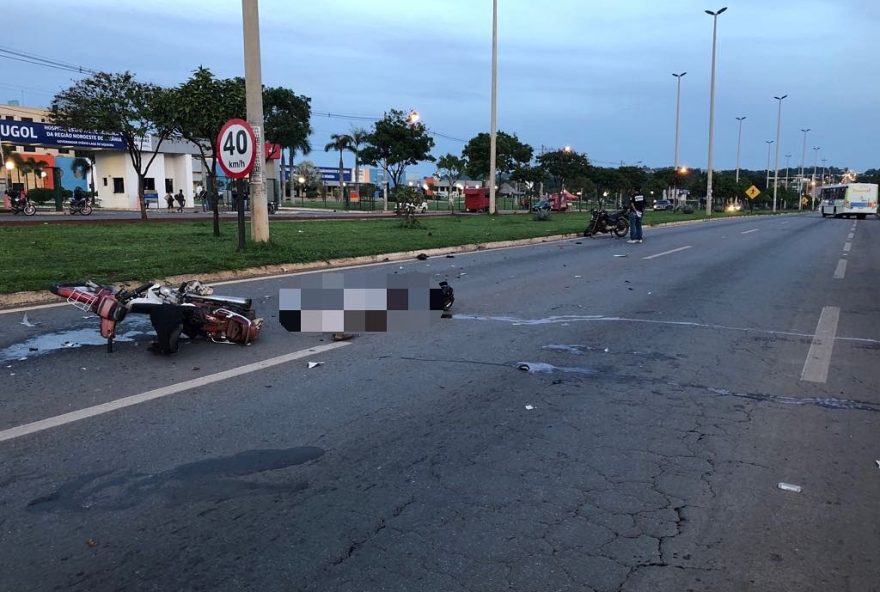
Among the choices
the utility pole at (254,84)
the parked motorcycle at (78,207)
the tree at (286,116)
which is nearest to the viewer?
the utility pole at (254,84)

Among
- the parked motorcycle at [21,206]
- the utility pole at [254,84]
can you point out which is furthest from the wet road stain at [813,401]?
the parked motorcycle at [21,206]

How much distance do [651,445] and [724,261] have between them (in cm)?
1316

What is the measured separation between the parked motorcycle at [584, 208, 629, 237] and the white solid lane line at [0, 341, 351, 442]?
19493 mm

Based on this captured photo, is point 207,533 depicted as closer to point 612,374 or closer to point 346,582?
point 346,582

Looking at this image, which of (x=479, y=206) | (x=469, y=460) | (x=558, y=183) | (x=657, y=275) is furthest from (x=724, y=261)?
(x=558, y=183)

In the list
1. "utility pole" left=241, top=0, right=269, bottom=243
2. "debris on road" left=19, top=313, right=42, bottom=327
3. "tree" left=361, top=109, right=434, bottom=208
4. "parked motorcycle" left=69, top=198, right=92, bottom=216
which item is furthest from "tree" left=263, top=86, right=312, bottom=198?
"debris on road" left=19, top=313, right=42, bottom=327

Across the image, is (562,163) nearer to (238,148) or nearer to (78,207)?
(78,207)

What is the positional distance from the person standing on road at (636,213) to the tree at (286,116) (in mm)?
44379

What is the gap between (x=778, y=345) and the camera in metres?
7.41

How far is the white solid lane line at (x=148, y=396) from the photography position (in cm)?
450

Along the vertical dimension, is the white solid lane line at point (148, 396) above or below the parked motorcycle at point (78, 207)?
below

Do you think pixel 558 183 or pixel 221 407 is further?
pixel 558 183

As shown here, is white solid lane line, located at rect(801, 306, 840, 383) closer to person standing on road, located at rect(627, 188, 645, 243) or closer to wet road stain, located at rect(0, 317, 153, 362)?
wet road stain, located at rect(0, 317, 153, 362)

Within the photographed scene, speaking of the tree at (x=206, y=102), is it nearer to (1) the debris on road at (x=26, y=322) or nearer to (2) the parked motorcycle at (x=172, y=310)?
(1) the debris on road at (x=26, y=322)
